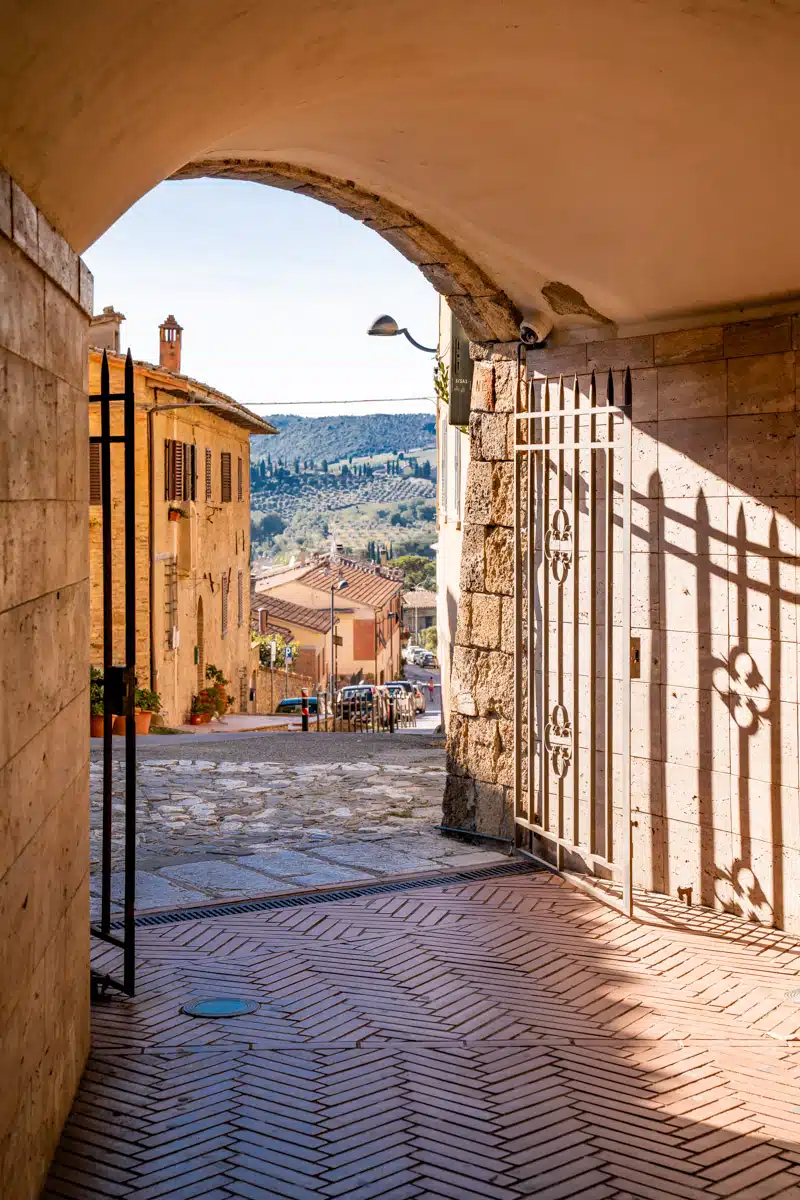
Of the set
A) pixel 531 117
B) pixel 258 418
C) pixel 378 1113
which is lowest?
pixel 378 1113

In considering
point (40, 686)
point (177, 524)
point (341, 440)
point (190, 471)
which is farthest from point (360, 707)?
point (341, 440)

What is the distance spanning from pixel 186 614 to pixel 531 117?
67.0 feet

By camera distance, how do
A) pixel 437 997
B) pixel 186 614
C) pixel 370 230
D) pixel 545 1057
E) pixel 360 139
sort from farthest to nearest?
pixel 186 614 → pixel 370 230 → pixel 360 139 → pixel 437 997 → pixel 545 1057

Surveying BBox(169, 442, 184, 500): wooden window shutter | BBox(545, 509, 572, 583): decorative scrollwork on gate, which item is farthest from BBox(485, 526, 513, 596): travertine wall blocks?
BBox(169, 442, 184, 500): wooden window shutter

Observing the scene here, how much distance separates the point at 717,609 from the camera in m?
6.32

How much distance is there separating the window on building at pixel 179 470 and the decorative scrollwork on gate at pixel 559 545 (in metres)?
16.3

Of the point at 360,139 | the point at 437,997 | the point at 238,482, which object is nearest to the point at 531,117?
the point at 360,139

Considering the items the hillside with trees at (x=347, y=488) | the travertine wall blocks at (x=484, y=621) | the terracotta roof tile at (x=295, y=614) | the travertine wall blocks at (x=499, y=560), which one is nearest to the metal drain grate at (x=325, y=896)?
the travertine wall blocks at (x=484, y=621)

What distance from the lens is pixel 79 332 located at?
13.3 ft

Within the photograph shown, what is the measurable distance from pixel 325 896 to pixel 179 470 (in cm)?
1756

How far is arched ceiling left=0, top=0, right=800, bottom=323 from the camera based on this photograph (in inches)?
124

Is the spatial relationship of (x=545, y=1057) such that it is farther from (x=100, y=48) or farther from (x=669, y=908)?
(x=100, y=48)

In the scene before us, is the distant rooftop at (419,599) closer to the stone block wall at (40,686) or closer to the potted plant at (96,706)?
the potted plant at (96,706)

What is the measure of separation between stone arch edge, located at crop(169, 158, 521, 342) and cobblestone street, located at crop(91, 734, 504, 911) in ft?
10.6
